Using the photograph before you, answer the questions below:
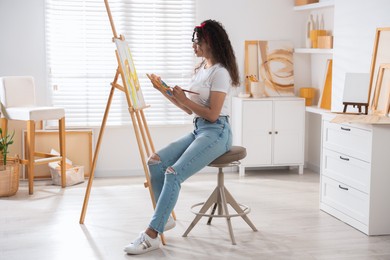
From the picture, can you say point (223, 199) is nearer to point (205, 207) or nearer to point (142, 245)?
point (205, 207)

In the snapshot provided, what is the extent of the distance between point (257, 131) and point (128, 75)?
234 centimetres

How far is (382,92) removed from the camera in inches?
174

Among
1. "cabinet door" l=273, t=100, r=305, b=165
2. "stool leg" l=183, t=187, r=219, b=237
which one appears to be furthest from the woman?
"cabinet door" l=273, t=100, r=305, b=165

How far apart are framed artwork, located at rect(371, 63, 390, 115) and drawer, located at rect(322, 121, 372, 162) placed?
287 millimetres

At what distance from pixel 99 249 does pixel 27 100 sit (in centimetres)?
231

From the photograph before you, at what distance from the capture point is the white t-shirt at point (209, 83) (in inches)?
152

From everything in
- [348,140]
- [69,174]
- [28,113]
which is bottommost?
[69,174]

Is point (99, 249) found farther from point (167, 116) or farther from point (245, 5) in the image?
point (245, 5)

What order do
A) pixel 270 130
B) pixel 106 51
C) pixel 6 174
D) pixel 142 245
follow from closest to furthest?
pixel 142 245, pixel 6 174, pixel 106 51, pixel 270 130

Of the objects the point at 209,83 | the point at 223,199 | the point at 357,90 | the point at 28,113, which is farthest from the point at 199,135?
the point at 28,113

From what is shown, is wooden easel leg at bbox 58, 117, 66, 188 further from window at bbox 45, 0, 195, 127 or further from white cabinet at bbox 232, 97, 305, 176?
white cabinet at bbox 232, 97, 305, 176

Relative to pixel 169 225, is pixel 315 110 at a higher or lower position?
higher

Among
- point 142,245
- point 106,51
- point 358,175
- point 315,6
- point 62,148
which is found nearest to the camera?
point 142,245

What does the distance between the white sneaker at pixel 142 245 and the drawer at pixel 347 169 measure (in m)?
1.42
